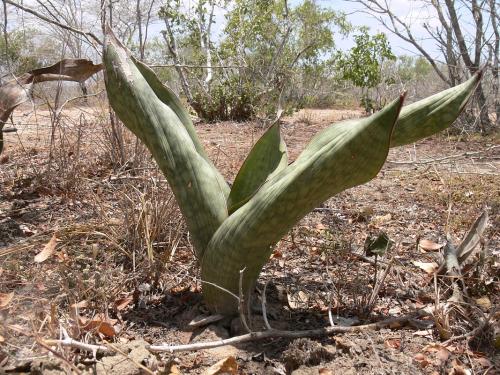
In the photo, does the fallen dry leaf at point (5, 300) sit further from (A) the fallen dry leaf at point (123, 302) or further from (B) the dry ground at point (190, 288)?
(A) the fallen dry leaf at point (123, 302)

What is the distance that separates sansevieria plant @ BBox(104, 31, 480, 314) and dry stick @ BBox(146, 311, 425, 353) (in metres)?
0.15

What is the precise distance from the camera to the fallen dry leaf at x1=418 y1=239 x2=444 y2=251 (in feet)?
6.95

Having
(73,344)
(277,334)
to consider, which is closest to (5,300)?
(73,344)

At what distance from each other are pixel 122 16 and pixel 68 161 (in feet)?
3.48

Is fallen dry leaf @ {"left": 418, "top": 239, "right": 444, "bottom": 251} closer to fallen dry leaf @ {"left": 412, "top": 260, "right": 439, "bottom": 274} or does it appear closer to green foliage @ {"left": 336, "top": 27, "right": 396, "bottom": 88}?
fallen dry leaf @ {"left": 412, "top": 260, "right": 439, "bottom": 274}

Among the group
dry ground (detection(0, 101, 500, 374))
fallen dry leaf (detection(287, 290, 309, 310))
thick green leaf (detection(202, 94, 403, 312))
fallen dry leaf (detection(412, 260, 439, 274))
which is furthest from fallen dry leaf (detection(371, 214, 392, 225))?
thick green leaf (detection(202, 94, 403, 312))

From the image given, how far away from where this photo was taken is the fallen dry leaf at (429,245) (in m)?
2.12

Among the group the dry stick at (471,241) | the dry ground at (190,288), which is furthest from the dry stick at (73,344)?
the dry stick at (471,241)

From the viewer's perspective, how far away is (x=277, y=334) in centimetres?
133

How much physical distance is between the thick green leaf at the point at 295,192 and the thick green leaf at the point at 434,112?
0.48ft

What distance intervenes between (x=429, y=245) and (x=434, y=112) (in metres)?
1.12

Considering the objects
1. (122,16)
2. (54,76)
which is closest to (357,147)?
(54,76)

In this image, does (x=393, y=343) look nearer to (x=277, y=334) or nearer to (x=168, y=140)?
(x=277, y=334)

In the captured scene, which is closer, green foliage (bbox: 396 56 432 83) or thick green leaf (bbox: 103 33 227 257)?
thick green leaf (bbox: 103 33 227 257)
